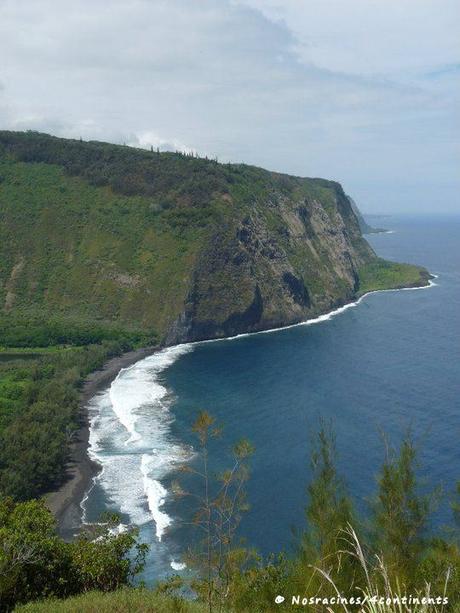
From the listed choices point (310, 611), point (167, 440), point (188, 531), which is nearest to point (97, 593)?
point (310, 611)

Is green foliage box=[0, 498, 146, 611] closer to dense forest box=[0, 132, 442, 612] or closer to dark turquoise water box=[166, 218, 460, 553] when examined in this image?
dense forest box=[0, 132, 442, 612]

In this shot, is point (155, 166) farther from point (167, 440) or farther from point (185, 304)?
point (167, 440)

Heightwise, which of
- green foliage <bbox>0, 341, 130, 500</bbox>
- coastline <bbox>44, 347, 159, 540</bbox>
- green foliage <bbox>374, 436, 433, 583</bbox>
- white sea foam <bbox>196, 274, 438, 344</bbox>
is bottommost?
coastline <bbox>44, 347, 159, 540</bbox>

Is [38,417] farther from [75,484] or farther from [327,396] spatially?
[327,396]

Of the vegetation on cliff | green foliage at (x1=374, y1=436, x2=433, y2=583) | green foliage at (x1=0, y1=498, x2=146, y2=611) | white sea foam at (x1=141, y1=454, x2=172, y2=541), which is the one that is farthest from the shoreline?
green foliage at (x1=374, y1=436, x2=433, y2=583)

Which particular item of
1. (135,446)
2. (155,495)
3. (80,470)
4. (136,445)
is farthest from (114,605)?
(136,445)
